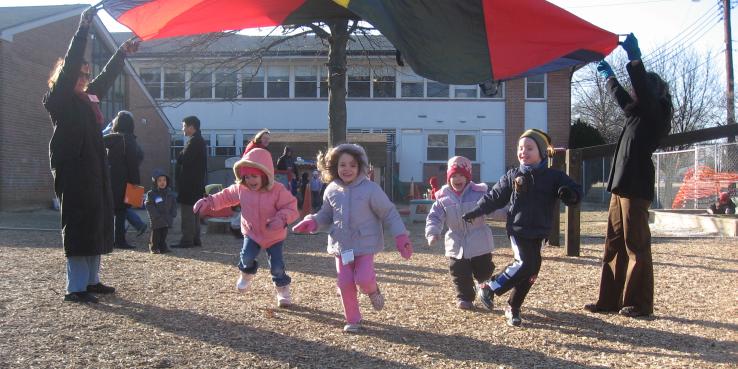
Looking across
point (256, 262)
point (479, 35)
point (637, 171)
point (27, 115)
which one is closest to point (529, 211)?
point (637, 171)

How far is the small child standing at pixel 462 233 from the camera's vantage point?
575cm

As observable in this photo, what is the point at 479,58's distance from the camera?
5.39m

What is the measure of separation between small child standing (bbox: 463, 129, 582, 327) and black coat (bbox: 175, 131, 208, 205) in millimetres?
5749

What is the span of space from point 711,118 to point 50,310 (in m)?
48.3

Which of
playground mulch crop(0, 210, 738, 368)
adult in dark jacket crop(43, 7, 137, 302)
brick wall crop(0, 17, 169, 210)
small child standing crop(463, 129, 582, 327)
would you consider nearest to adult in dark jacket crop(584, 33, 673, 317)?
playground mulch crop(0, 210, 738, 368)

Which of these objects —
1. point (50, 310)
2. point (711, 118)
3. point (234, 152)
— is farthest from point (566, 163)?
point (711, 118)

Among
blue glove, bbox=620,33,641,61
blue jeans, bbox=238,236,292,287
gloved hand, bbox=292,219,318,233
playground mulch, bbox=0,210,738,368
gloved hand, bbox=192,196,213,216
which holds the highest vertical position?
blue glove, bbox=620,33,641,61

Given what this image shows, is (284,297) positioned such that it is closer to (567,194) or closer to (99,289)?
(99,289)

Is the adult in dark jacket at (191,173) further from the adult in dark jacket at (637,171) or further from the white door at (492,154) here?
the white door at (492,154)

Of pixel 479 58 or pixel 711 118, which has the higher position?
pixel 711 118

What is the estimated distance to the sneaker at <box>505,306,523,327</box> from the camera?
5055mm

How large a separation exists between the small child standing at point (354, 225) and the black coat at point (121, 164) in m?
5.20

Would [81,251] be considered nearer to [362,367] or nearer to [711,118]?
[362,367]

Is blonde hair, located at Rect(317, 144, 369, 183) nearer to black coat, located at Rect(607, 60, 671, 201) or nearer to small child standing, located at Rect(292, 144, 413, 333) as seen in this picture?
small child standing, located at Rect(292, 144, 413, 333)
